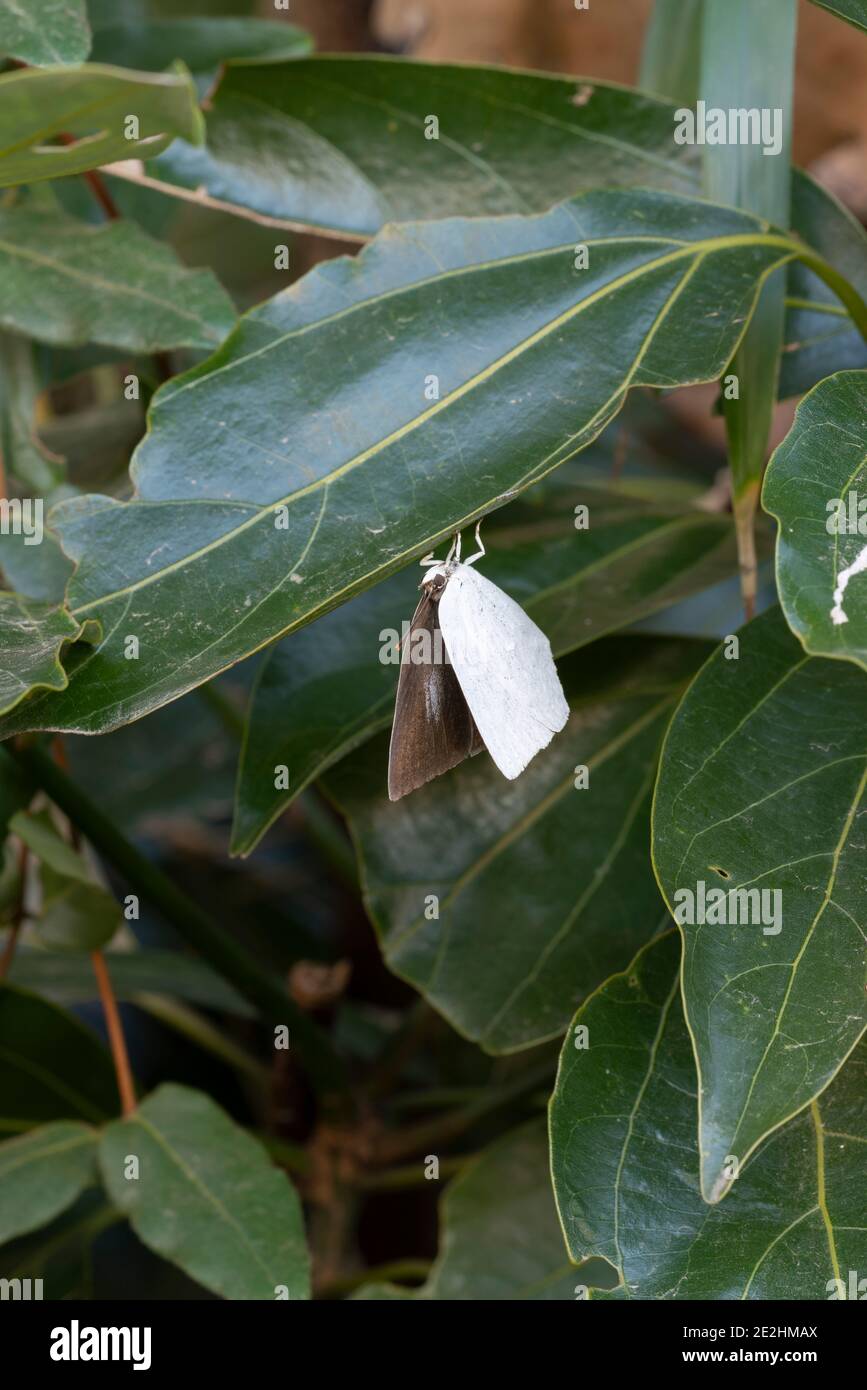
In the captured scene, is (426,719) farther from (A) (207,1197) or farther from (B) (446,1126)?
(B) (446,1126)

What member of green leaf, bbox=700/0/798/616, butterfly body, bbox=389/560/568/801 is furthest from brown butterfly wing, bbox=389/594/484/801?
green leaf, bbox=700/0/798/616

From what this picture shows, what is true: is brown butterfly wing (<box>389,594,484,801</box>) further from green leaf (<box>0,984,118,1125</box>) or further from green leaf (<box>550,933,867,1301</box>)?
green leaf (<box>0,984,118,1125</box>)

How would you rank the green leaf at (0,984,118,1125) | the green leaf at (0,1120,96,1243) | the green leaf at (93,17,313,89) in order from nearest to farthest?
1. the green leaf at (0,1120,96,1243)
2. the green leaf at (0,984,118,1125)
3. the green leaf at (93,17,313,89)

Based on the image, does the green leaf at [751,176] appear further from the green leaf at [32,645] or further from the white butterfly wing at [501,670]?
the green leaf at [32,645]

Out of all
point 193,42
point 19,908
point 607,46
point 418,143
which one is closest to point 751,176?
point 418,143

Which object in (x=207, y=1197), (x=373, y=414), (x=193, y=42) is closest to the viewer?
(x=373, y=414)

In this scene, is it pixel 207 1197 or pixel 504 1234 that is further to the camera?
pixel 504 1234

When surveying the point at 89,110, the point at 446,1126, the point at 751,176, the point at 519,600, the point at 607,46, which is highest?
the point at 607,46
